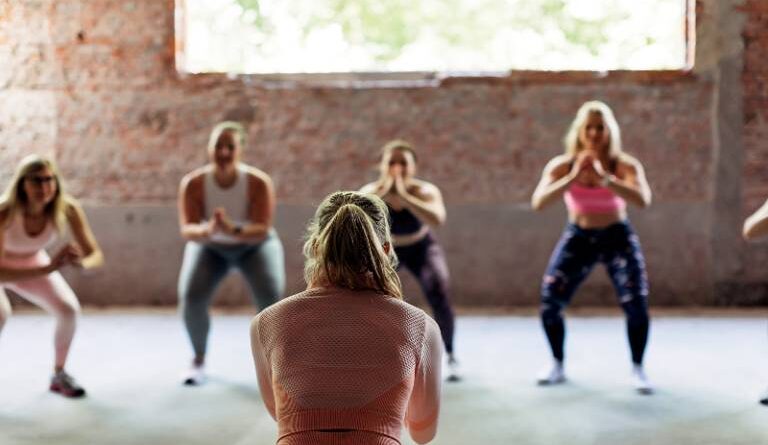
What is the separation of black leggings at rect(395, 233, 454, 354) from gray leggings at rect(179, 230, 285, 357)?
2.16ft

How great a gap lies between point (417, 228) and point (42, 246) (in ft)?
6.05

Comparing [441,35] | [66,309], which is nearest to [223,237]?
[66,309]

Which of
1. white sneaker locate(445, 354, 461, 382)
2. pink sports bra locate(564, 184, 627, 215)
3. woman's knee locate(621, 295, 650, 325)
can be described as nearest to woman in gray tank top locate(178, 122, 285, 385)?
white sneaker locate(445, 354, 461, 382)

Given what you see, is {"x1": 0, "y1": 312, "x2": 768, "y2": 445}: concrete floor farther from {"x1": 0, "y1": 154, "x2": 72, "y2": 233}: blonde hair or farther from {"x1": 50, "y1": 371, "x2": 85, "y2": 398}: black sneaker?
{"x1": 0, "y1": 154, "x2": 72, "y2": 233}: blonde hair

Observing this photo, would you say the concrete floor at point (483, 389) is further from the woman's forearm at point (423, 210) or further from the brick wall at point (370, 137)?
the woman's forearm at point (423, 210)

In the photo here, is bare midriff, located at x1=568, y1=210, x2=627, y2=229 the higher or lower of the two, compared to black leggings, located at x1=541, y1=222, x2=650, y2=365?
higher

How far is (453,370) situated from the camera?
5129mm

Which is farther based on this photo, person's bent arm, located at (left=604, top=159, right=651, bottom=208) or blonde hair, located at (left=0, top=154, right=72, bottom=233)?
person's bent arm, located at (left=604, top=159, right=651, bottom=208)

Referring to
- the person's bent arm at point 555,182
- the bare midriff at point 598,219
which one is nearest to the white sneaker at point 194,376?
the person's bent arm at point 555,182

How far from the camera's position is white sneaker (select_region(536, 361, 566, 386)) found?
16.4ft

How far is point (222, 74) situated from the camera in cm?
719

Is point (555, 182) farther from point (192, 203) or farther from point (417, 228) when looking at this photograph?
point (192, 203)

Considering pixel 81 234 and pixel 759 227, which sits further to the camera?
pixel 81 234

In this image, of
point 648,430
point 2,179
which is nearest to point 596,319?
point 648,430
